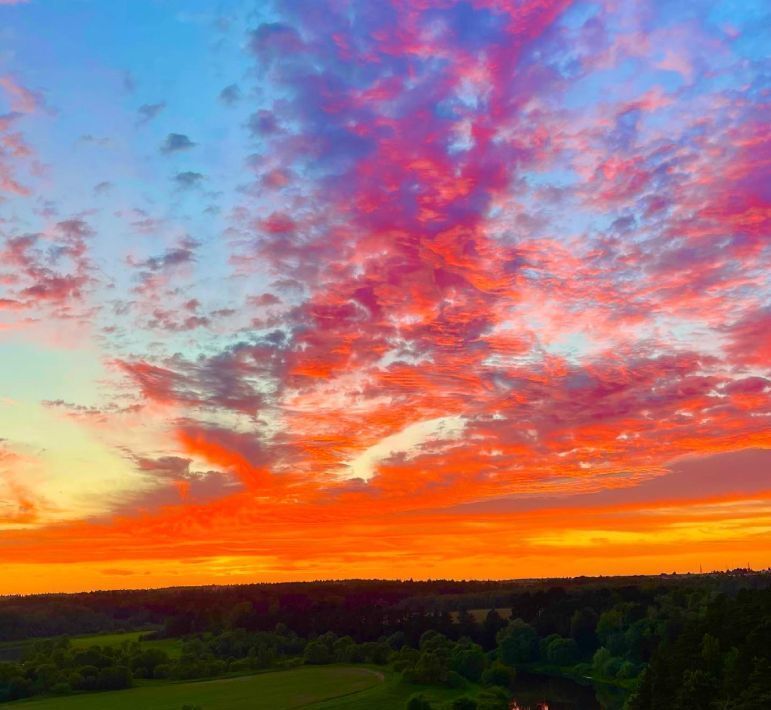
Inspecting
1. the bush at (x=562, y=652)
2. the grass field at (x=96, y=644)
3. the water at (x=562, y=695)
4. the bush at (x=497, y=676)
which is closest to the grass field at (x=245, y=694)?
the bush at (x=497, y=676)

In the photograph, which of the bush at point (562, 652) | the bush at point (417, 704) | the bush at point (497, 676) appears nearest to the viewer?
the bush at point (417, 704)

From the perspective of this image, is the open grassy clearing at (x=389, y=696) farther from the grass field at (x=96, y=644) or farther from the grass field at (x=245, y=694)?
the grass field at (x=96, y=644)

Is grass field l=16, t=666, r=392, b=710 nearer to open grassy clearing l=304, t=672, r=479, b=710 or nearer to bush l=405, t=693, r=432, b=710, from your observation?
open grassy clearing l=304, t=672, r=479, b=710

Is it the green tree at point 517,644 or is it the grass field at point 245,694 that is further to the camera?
the green tree at point 517,644

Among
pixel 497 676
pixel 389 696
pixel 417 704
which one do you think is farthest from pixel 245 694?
pixel 497 676

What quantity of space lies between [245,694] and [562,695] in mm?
44870

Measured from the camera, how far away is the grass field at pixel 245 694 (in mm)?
104625

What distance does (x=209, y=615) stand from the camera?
19125 centimetres

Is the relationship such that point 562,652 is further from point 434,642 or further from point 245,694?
point 245,694

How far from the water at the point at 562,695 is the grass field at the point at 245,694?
66.9 ft

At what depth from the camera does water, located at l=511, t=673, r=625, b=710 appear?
102125mm

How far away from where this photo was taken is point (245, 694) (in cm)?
11206

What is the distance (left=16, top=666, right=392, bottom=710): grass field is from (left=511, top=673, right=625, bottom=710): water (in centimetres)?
2039

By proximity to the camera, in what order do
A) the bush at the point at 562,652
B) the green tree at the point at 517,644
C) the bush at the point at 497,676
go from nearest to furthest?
the bush at the point at 497,676
the bush at the point at 562,652
the green tree at the point at 517,644
